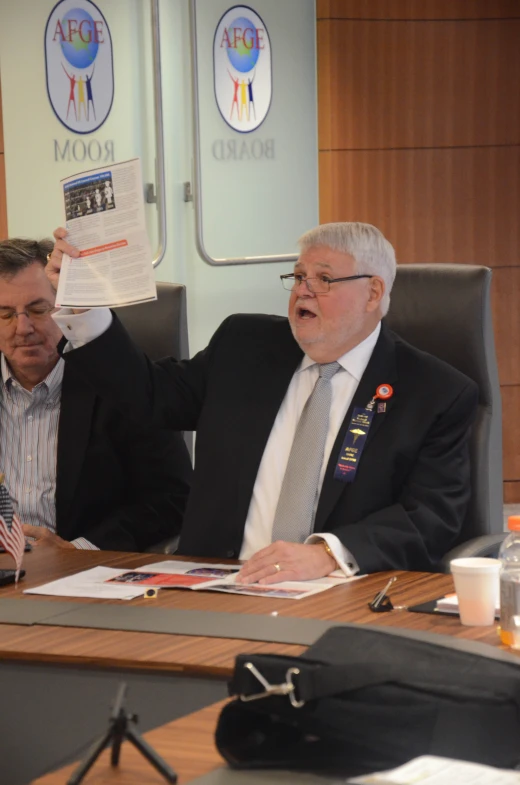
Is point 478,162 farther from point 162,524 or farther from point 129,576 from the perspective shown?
point 129,576

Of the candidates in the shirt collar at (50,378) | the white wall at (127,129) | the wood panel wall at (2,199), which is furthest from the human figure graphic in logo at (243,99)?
the shirt collar at (50,378)

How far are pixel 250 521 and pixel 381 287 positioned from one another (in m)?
0.64

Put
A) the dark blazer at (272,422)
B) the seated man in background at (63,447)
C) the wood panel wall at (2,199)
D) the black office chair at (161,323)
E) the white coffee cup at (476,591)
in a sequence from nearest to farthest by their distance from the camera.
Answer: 1. the white coffee cup at (476,591)
2. the dark blazer at (272,422)
3. the seated man in background at (63,447)
4. the black office chair at (161,323)
5. the wood panel wall at (2,199)

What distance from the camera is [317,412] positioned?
259 cm

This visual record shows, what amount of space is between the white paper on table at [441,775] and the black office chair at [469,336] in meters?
1.67

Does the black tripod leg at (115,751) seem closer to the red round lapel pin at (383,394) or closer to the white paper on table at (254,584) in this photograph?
the white paper on table at (254,584)

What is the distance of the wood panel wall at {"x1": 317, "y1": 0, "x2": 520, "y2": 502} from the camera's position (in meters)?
5.49

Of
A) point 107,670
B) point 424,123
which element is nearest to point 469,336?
point 107,670

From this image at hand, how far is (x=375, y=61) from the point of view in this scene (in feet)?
18.0

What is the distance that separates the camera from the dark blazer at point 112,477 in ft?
9.62

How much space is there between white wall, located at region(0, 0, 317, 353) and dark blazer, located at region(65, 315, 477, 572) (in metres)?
2.20

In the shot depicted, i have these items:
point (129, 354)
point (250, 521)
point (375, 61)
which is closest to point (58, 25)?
point (375, 61)

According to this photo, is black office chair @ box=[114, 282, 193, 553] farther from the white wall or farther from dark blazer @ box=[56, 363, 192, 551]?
the white wall

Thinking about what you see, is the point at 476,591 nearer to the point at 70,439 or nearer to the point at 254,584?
the point at 254,584
